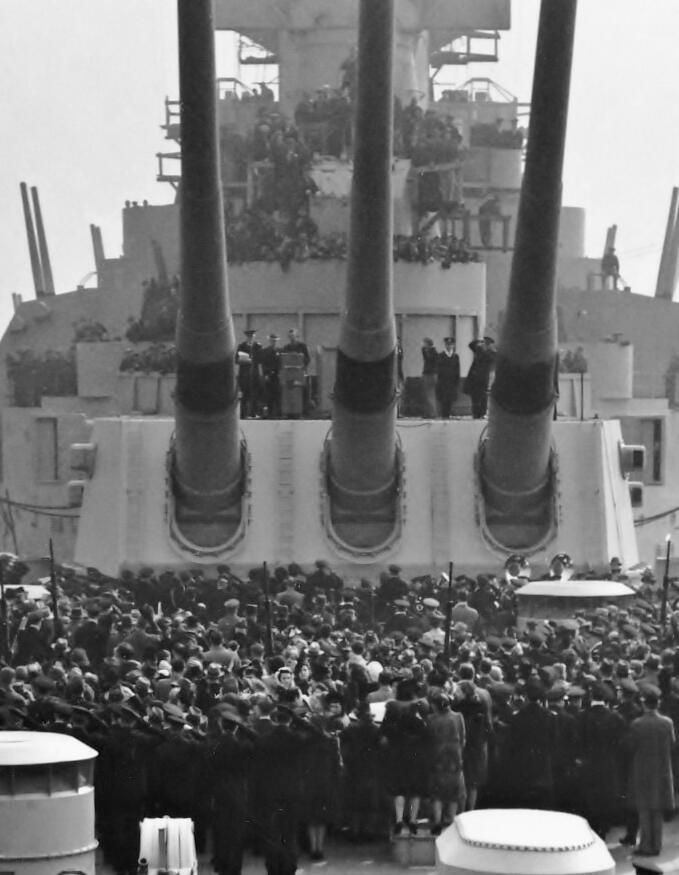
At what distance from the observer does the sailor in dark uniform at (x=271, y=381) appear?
28422mm

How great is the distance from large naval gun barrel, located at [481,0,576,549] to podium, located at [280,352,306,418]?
2.05 metres

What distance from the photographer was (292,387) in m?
28.5

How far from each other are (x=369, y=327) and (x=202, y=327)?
120 cm

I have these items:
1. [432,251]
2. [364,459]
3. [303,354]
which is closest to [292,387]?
[303,354]

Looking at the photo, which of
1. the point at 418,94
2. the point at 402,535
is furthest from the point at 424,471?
the point at 418,94

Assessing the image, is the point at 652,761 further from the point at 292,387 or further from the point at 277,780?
the point at 292,387

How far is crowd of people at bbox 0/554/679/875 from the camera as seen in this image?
1758 cm

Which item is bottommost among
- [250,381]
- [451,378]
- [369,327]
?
[451,378]

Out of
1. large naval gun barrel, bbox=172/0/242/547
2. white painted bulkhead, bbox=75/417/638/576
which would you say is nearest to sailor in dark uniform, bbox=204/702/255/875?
large naval gun barrel, bbox=172/0/242/547

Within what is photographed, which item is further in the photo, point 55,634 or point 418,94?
point 418,94

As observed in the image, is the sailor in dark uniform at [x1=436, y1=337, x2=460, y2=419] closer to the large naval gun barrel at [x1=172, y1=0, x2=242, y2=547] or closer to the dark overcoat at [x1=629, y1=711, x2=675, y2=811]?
the large naval gun barrel at [x1=172, y1=0, x2=242, y2=547]

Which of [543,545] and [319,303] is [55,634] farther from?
[319,303]

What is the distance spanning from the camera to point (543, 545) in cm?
2703

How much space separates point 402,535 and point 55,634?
4.84m
